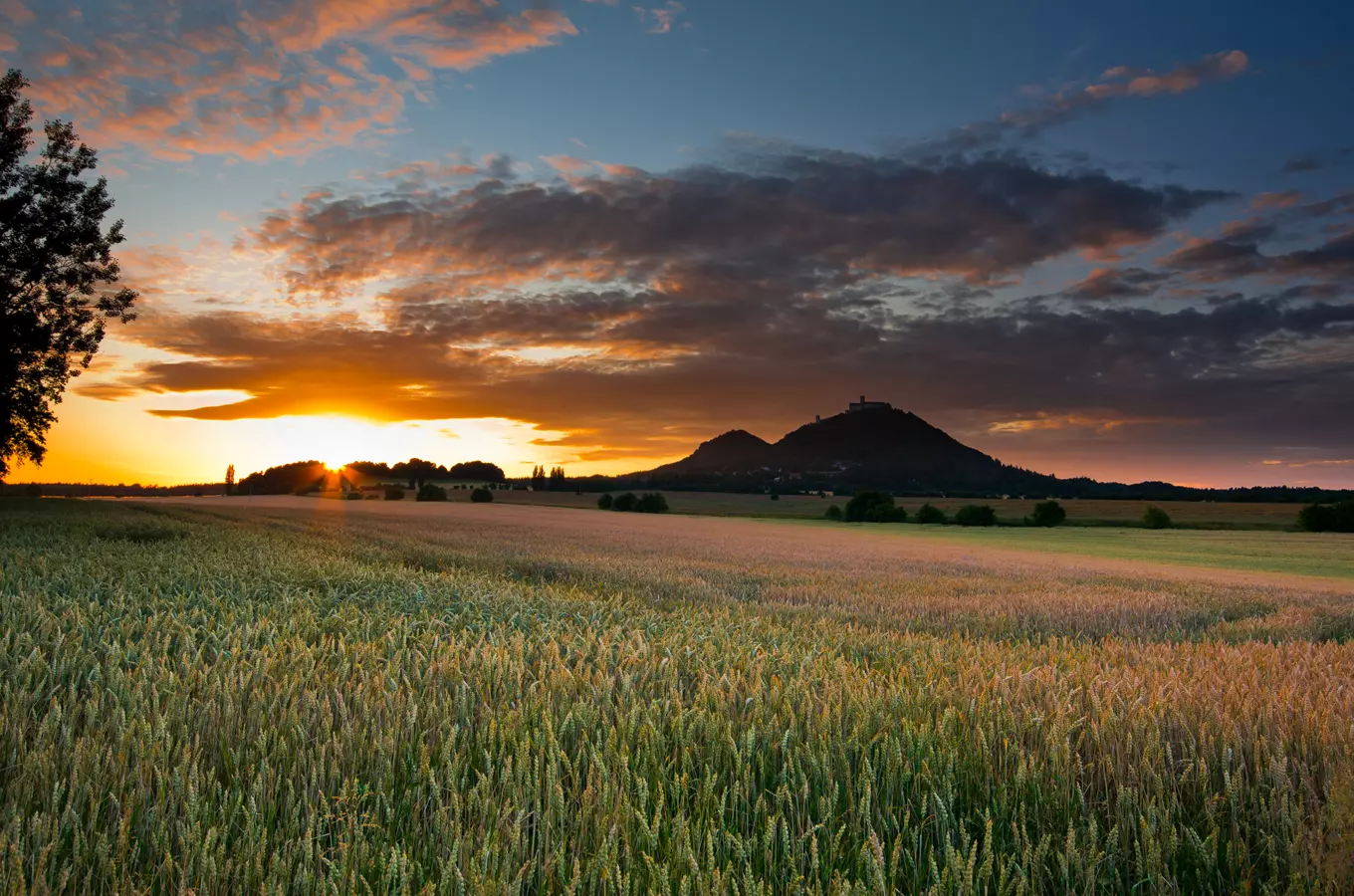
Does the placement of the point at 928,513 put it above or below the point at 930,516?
above

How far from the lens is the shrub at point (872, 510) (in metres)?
81.3

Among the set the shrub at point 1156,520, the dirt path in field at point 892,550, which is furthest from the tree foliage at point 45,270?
the shrub at point 1156,520

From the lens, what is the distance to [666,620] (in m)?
8.07

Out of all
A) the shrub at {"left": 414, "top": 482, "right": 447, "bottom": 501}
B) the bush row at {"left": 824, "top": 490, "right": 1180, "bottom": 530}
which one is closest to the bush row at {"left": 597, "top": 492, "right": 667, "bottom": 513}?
the shrub at {"left": 414, "top": 482, "right": 447, "bottom": 501}

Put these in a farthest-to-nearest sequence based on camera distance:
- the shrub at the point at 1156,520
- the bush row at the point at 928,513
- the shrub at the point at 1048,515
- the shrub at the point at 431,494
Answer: the shrub at the point at 431,494 < the bush row at the point at 928,513 < the shrub at the point at 1048,515 < the shrub at the point at 1156,520

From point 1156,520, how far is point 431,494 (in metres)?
76.2

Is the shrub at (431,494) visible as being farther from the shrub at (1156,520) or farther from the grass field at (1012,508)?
the shrub at (1156,520)

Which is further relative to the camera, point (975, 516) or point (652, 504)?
point (652, 504)

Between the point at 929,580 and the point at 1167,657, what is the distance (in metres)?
9.26

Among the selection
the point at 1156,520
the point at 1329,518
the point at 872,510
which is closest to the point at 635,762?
the point at 872,510

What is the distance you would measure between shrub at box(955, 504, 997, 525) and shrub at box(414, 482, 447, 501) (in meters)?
57.6

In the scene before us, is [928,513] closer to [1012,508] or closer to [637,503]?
[1012,508]

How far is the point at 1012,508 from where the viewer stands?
290ft

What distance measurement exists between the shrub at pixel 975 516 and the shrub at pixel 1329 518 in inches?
1077
